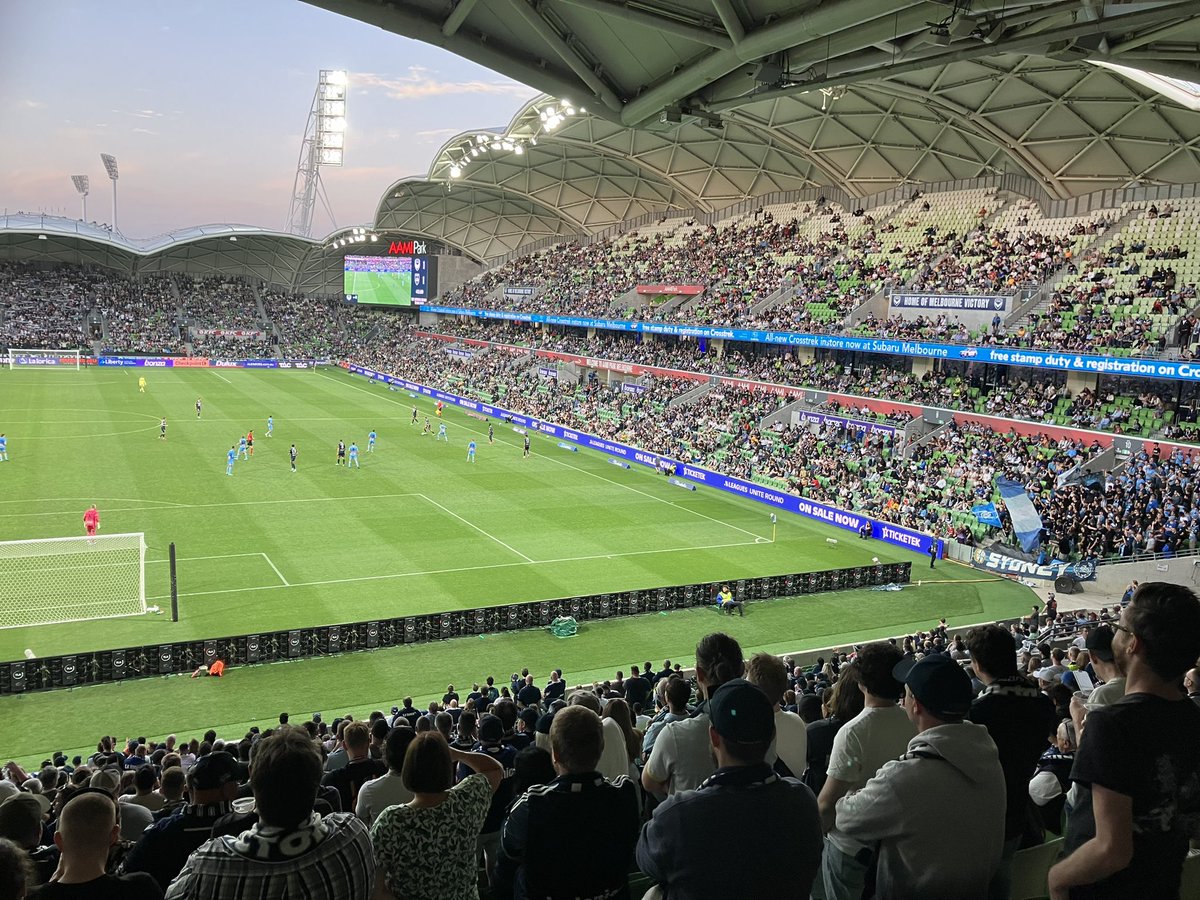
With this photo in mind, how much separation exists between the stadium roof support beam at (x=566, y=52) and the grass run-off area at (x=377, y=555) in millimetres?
12782

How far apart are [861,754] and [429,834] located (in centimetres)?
217

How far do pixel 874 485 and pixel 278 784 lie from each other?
36.8 meters

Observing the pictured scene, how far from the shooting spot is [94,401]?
59562mm

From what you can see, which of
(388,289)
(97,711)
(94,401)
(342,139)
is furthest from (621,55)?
(342,139)

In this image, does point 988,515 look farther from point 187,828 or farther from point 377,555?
point 187,828

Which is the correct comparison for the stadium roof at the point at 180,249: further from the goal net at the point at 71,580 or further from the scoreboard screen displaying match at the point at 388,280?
the goal net at the point at 71,580

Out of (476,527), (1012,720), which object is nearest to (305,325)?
(476,527)

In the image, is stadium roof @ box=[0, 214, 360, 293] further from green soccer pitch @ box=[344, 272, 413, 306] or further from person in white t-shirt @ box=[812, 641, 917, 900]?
person in white t-shirt @ box=[812, 641, 917, 900]

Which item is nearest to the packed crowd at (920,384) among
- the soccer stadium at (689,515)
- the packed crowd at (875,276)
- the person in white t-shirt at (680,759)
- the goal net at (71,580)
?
the soccer stadium at (689,515)

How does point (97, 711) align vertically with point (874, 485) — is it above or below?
below

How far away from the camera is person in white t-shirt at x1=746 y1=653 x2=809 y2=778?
5727 mm

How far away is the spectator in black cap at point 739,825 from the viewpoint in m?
3.51

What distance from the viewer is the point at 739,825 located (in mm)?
3520

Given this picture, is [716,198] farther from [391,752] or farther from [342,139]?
[391,752]
